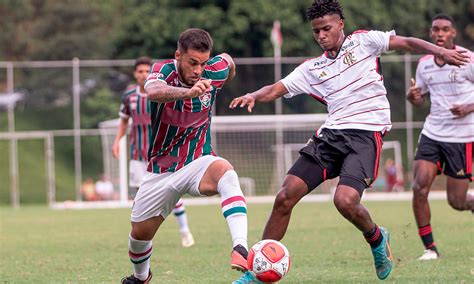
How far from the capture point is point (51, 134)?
27703 mm

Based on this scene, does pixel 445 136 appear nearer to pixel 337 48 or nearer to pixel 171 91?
pixel 337 48

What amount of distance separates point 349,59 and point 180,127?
156 cm

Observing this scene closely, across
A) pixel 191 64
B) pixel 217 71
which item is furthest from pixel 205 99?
pixel 191 64

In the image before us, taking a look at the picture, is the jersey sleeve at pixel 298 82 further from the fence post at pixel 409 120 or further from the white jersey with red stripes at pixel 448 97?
the fence post at pixel 409 120

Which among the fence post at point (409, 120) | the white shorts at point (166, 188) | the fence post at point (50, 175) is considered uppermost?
the white shorts at point (166, 188)

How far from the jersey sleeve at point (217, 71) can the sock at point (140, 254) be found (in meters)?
1.36

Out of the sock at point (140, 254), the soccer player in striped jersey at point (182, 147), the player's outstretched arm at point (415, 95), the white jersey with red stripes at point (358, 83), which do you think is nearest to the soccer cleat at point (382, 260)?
the white jersey with red stripes at point (358, 83)

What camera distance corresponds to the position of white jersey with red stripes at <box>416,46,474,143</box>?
10.5 meters

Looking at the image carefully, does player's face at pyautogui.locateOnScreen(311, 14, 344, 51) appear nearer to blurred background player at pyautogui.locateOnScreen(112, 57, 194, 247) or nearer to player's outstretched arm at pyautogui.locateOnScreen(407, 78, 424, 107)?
player's outstretched arm at pyautogui.locateOnScreen(407, 78, 424, 107)

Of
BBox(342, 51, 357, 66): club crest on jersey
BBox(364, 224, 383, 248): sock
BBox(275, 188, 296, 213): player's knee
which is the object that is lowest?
BBox(364, 224, 383, 248): sock

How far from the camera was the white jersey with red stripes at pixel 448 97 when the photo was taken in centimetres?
1050

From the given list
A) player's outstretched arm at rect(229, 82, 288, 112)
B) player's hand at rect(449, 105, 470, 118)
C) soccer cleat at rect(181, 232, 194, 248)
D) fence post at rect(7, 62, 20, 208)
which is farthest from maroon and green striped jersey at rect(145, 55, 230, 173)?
fence post at rect(7, 62, 20, 208)

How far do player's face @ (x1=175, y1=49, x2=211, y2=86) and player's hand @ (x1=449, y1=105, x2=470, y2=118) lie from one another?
378 cm

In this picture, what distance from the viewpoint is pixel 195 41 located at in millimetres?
7133
